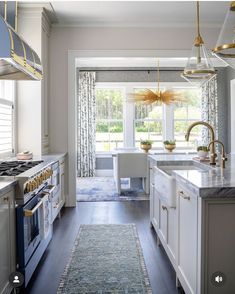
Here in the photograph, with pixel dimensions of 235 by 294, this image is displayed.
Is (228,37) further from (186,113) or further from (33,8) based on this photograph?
(186,113)

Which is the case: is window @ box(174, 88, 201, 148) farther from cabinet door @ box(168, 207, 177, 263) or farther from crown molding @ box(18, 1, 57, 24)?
cabinet door @ box(168, 207, 177, 263)

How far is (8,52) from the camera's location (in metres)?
2.44

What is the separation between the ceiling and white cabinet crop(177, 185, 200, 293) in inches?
124

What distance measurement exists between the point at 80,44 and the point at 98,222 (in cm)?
279

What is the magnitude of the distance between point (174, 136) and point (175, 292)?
23.7 ft

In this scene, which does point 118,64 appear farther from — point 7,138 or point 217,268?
point 217,268

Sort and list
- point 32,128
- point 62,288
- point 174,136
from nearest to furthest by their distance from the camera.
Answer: point 62,288, point 32,128, point 174,136

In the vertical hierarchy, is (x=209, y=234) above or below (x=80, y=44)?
below

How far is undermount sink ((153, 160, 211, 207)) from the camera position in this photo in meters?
2.68

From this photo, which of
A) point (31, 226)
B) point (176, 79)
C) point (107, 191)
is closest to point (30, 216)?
point (31, 226)

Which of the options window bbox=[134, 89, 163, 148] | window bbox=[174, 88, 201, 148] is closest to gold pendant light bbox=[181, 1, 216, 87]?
window bbox=[134, 89, 163, 148]

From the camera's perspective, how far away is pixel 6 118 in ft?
14.6

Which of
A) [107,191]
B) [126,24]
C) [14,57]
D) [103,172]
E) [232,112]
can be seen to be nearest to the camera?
[14,57]

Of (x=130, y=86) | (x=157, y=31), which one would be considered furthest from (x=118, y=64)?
(x=157, y=31)
